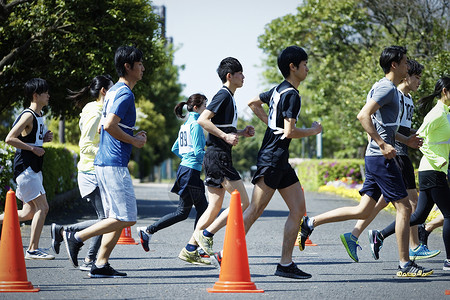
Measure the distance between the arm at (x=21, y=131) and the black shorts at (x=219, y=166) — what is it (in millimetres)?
1940

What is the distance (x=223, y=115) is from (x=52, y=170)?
8.04m

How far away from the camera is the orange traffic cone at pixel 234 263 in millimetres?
6086

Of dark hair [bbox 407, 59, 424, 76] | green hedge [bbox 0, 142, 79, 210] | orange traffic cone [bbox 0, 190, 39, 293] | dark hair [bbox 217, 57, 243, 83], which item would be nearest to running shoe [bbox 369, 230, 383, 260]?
dark hair [bbox 407, 59, 424, 76]

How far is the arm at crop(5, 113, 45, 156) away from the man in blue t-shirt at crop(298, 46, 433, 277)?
3408mm

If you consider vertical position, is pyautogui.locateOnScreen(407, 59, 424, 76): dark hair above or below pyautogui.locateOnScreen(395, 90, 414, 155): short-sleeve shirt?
above

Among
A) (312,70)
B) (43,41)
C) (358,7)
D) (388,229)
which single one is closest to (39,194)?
(388,229)

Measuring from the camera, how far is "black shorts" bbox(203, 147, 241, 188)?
7539mm

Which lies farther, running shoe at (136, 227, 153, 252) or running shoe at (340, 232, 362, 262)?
running shoe at (136, 227, 153, 252)

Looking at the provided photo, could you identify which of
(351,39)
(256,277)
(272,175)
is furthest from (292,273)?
(351,39)

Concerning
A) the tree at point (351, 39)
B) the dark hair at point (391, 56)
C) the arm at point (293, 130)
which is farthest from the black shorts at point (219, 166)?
the tree at point (351, 39)

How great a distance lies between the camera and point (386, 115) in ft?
23.0

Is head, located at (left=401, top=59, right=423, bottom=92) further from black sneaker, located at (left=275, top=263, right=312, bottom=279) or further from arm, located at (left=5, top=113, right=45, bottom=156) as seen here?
arm, located at (left=5, top=113, right=45, bottom=156)

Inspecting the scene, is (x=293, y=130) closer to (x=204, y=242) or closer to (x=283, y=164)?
(x=283, y=164)

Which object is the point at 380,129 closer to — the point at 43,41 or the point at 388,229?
the point at 388,229
